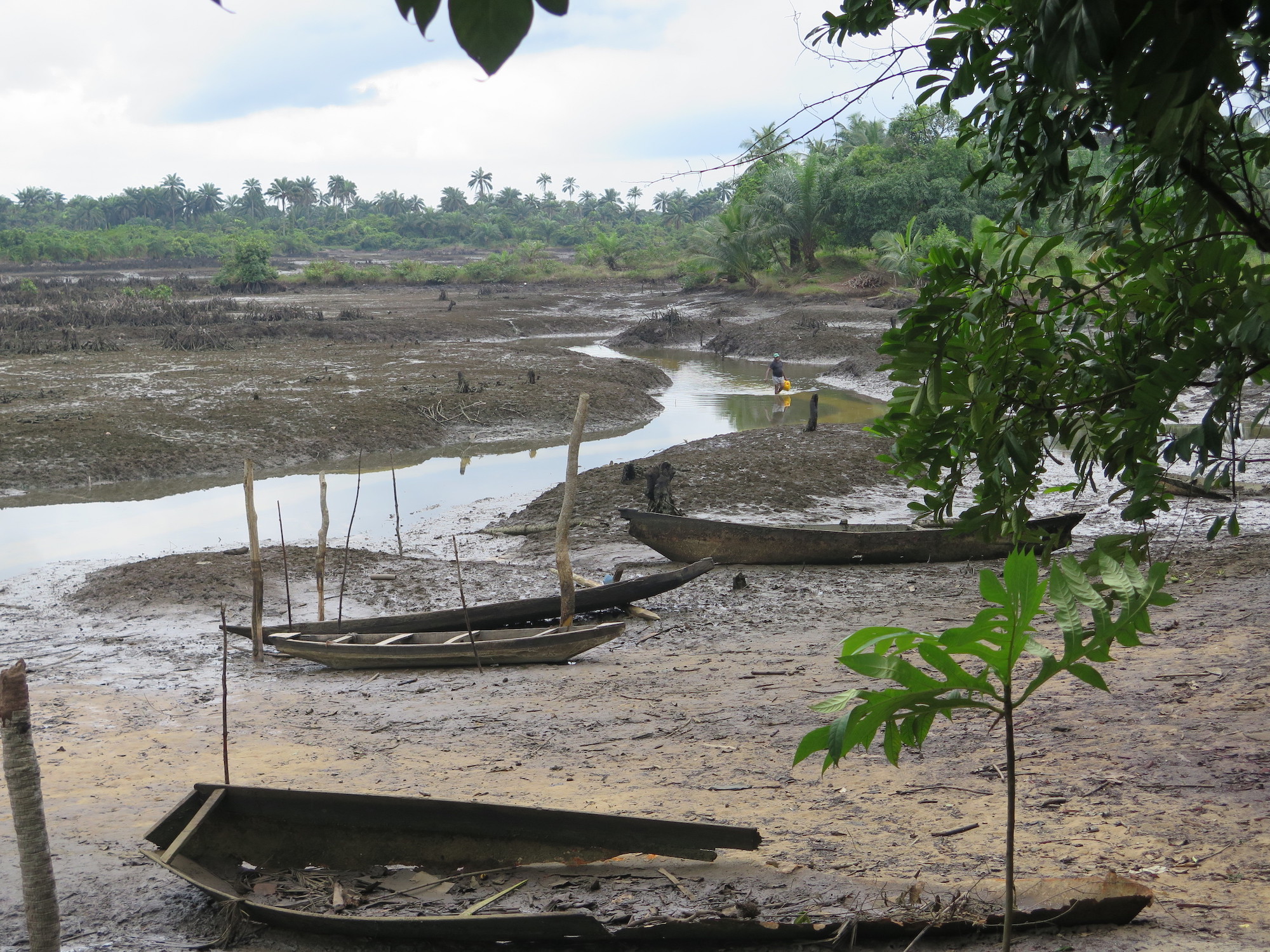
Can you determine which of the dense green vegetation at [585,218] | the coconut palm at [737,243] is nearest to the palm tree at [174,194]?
the dense green vegetation at [585,218]

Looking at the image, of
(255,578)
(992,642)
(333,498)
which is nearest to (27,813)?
(992,642)

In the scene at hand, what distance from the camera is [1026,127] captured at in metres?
2.83

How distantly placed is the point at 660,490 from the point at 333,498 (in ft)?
19.8

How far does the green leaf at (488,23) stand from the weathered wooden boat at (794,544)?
10.5 m

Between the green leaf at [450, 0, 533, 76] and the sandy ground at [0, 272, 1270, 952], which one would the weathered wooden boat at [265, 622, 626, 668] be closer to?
the sandy ground at [0, 272, 1270, 952]

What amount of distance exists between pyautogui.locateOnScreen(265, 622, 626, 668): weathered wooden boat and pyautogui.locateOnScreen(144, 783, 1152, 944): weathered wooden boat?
3931mm

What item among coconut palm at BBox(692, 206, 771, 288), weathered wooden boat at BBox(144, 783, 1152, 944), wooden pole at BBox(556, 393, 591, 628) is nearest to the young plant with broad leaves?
weathered wooden boat at BBox(144, 783, 1152, 944)

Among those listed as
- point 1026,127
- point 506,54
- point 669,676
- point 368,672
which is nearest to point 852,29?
point 1026,127

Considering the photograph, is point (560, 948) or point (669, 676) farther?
point (669, 676)

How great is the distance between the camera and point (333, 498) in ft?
51.9

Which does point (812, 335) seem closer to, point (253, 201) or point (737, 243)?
point (737, 243)

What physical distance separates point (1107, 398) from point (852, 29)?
170 centimetres

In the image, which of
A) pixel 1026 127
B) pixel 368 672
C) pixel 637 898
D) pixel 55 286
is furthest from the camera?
pixel 55 286

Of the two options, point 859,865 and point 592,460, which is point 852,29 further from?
point 592,460
